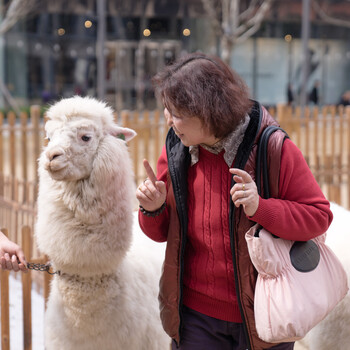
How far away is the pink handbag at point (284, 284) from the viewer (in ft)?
6.46

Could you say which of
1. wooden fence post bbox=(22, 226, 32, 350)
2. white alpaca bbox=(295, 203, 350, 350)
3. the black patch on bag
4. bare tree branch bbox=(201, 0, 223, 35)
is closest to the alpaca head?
wooden fence post bbox=(22, 226, 32, 350)

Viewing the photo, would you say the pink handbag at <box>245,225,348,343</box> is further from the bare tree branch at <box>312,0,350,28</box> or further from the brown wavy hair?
the bare tree branch at <box>312,0,350,28</box>

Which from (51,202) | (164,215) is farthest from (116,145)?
(164,215)

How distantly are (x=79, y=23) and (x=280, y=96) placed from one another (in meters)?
7.99

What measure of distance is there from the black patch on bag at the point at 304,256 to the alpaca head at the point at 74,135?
3.67ft

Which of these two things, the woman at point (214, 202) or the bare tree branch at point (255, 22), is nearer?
the woman at point (214, 202)

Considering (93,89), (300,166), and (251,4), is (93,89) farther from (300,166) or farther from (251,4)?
(300,166)

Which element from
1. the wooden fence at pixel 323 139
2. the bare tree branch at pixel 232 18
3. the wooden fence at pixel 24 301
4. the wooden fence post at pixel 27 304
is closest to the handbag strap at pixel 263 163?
the wooden fence at pixel 24 301

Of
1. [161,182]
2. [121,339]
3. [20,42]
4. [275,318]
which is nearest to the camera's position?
[275,318]

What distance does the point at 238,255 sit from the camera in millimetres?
2100

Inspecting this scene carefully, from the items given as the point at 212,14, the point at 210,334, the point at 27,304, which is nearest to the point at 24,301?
the point at 27,304

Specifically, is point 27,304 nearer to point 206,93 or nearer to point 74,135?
point 74,135

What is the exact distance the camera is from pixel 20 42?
717 inches

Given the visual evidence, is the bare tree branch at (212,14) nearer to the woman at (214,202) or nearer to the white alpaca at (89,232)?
the white alpaca at (89,232)
